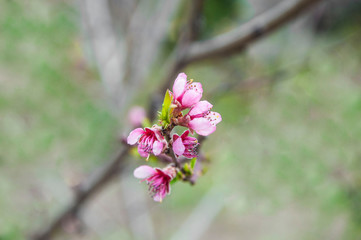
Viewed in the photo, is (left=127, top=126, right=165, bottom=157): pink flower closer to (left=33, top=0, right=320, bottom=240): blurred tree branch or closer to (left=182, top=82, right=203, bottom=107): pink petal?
(left=182, top=82, right=203, bottom=107): pink petal

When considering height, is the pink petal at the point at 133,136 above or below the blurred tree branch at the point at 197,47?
below

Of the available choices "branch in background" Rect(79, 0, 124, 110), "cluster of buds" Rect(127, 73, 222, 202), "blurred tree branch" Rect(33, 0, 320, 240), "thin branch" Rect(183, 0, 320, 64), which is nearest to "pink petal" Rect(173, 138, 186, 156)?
"cluster of buds" Rect(127, 73, 222, 202)

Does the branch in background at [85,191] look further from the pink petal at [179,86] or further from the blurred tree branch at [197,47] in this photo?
the pink petal at [179,86]

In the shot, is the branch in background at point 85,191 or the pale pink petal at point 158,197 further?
the branch in background at point 85,191

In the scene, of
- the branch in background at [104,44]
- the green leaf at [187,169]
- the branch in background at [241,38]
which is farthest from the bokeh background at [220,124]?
the green leaf at [187,169]

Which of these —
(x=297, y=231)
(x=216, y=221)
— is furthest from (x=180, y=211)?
(x=297, y=231)

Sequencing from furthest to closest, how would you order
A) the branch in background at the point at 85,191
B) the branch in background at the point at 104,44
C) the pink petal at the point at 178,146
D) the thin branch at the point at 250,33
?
the branch in background at the point at 104,44 → the branch in background at the point at 85,191 → the thin branch at the point at 250,33 → the pink petal at the point at 178,146
